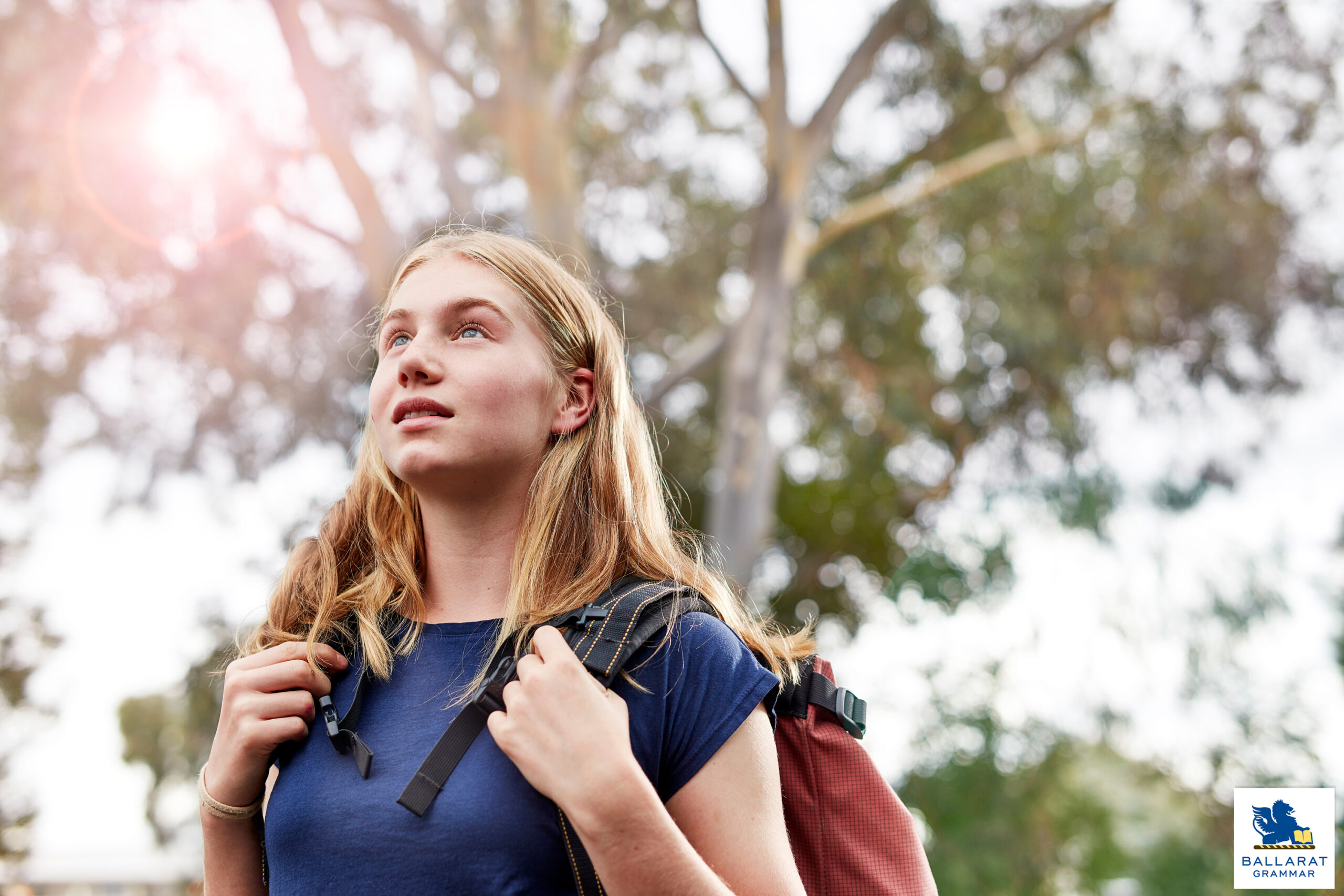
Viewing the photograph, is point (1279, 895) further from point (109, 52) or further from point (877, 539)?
point (109, 52)

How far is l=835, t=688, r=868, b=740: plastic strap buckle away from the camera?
4.75 feet

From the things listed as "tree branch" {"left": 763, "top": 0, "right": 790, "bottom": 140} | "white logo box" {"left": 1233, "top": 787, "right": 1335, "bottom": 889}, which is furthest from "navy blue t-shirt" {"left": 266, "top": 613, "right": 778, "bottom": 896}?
"tree branch" {"left": 763, "top": 0, "right": 790, "bottom": 140}

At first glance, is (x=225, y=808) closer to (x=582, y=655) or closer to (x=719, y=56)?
(x=582, y=655)

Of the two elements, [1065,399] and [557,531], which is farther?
[1065,399]

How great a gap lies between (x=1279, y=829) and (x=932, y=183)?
24.5ft

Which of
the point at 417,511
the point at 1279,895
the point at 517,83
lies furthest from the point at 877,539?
the point at 417,511

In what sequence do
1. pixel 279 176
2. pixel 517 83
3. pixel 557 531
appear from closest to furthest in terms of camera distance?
pixel 557 531 → pixel 517 83 → pixel 279 176

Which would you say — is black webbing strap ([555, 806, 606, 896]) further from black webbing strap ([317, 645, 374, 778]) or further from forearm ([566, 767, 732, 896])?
black webbing strap ([317, 645, 374, 778])

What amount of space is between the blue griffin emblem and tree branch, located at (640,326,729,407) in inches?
260

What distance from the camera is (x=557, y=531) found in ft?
5.07

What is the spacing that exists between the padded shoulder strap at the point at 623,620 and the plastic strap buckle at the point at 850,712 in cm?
21

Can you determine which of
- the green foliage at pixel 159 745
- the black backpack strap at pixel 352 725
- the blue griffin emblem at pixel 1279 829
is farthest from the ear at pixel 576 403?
the green foliage at pixel 159 745

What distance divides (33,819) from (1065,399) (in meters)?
11.5

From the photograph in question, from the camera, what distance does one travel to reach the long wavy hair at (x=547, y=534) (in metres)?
1.52
